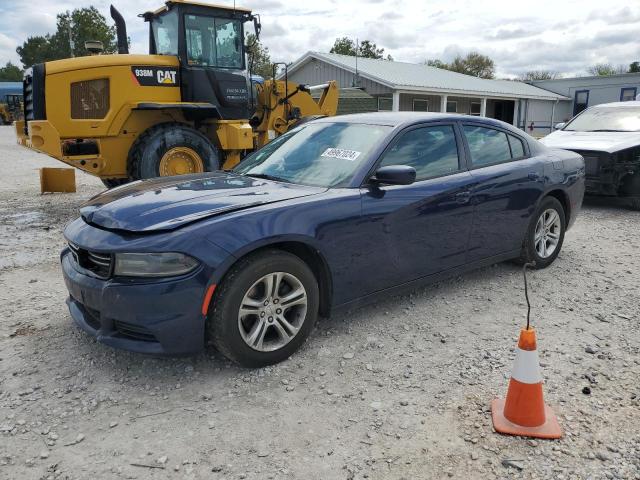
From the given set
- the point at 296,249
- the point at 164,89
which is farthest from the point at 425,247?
the point at 164,89

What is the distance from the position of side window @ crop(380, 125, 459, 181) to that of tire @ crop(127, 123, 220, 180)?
4744mm

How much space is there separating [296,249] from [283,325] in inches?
19.3

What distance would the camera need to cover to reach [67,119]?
7.64 metres

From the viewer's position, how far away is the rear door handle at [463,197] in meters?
4.08

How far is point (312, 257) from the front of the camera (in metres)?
3.41

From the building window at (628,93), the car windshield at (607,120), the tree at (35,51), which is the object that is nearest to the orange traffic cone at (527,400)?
the car windshield at (607,120)

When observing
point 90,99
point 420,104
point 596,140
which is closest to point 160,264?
point 90,99

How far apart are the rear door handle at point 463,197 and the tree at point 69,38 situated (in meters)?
49.9

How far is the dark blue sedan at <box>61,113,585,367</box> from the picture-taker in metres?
2.88

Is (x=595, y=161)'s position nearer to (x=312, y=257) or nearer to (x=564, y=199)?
(x=564, y=199)


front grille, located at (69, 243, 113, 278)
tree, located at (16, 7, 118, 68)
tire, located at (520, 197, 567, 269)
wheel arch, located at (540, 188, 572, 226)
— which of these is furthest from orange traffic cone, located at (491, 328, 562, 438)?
tree, located at (16, 7, 118, 68)

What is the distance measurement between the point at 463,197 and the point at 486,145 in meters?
0.73

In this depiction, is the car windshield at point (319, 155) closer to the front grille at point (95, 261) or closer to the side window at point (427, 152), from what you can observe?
the side window at point (427, 152)

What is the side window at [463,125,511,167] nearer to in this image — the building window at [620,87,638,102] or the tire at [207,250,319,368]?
the tire at [207,250,319,368]
